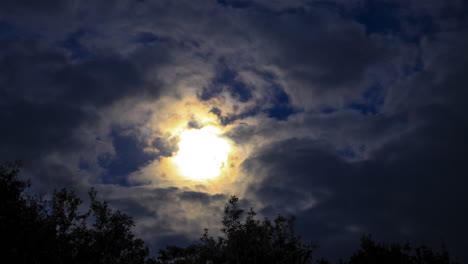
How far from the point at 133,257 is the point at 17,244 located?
37.7ft

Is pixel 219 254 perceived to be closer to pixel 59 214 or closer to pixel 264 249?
pixel 264 249

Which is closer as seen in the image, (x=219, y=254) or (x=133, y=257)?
(x=219, y=254)

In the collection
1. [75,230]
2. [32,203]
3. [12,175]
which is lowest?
[75,230]

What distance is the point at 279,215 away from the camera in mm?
33906

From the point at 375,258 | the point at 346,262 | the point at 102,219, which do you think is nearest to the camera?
the point at 102,219

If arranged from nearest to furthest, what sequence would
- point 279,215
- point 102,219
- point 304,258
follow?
1. point 304,258
2. point 279,215
3. point 102,219

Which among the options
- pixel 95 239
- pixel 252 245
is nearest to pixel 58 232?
pixel 95 239

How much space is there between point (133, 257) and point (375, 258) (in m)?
29.6

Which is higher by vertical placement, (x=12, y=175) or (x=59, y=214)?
(x=12, y=175)

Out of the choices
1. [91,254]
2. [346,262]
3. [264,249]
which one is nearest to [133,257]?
[91,254]

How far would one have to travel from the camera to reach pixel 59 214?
117 ft

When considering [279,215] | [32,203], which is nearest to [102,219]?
[32,203]

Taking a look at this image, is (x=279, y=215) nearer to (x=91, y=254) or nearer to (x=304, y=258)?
(x=304, y=258)

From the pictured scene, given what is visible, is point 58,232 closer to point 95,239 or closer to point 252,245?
point 95,239
